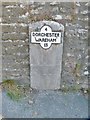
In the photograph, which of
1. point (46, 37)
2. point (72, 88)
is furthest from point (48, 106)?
point (46, 37)

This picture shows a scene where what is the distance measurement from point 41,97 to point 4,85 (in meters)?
0.59

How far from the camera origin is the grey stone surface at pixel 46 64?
408 cm

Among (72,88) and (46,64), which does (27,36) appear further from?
(72,88)

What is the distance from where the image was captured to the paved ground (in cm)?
416

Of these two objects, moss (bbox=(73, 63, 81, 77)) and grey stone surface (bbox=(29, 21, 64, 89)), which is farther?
moss (bbox=(73, 63, 81, 77))

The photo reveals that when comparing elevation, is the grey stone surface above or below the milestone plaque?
below

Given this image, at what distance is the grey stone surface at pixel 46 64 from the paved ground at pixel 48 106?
0.51ft

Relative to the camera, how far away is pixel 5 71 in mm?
4508

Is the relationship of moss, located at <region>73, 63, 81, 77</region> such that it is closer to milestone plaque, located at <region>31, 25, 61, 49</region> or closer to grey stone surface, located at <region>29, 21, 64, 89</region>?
grey stone surface, located at <region>29, 21, 64, 89</region>

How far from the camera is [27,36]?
4.19m

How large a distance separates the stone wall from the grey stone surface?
82mm

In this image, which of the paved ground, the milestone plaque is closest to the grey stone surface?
the milestone plaque

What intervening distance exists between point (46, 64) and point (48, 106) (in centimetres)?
60

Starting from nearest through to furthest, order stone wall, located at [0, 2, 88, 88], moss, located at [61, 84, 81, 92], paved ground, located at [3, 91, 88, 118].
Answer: stone wall, located at [0, 2, 88, 88] → paved ground, located at [3, 91, 88, 118] → moss, located at [61, 84, 81, 92]
